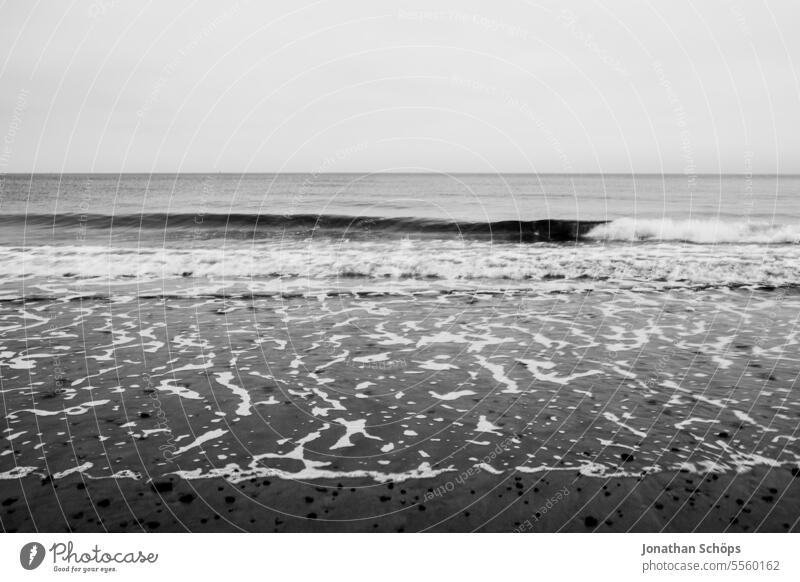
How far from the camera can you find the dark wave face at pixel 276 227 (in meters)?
34.0

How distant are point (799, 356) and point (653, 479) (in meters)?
6.76

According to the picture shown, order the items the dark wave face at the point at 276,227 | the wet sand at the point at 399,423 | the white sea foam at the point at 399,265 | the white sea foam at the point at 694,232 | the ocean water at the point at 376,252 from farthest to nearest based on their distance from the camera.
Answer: the dark wave face at the point at 276,227
the white sea foam at the point at 694,232
the white sea foam at the point at 399,265
the ocean water at the point at 376,252
the wet sand at the point at 399,423

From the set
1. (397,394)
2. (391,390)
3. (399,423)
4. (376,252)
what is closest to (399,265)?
(376,252)

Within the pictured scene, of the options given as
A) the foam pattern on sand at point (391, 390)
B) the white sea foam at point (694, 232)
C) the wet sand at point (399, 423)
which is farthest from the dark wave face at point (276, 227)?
the wet sand at point (399, 423)

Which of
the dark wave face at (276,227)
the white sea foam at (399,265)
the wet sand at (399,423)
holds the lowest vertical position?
the wet sand at (399,423)

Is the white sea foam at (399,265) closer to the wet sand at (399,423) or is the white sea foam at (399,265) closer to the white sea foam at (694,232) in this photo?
the white sea foam at (694,232)

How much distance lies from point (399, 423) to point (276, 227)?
104 ft

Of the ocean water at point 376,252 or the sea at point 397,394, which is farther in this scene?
the ocean water at point 376,252

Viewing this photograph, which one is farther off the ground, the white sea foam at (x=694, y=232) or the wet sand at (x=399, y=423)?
the white sea foam at (x=694, y=232)

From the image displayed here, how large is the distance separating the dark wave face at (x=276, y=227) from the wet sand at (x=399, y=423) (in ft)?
67.1

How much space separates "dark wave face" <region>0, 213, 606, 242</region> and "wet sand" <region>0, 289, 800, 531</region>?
2046cm

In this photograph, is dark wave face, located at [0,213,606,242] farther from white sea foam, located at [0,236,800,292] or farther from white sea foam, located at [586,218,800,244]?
white sea foam, located at [0,236,800,292]

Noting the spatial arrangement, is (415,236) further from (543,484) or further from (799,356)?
(543,484)
